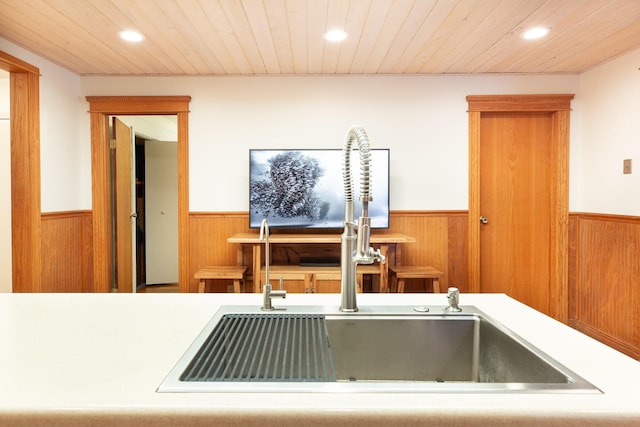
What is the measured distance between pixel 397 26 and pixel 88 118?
289 centimetres

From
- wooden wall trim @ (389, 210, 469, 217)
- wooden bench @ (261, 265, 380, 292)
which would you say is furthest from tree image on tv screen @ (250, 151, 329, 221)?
wooden wall trim @ (389, 210, 469, 217)

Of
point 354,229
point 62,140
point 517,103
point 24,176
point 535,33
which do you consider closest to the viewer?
point 354,229

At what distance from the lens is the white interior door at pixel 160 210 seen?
5.34 m

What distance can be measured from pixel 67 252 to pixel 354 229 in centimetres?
346

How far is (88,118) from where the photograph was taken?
395 cm

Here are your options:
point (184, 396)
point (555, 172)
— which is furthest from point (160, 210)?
point (184, 396)

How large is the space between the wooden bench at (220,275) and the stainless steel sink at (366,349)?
2.33 metres

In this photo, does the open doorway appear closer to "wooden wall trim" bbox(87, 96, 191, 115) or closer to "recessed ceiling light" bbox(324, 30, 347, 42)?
"wooden wall trim" bbox(87, 96, 191, 115)

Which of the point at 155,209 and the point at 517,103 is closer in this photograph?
the point at 517,103

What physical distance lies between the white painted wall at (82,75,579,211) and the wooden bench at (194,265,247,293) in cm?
82

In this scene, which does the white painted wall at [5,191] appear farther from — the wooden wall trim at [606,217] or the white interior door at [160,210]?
the wooden wall trim at [606,217]

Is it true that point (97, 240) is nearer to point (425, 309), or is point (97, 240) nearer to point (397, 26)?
point (397, 26)

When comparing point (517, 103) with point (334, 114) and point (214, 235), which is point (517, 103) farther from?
point (214, 235)

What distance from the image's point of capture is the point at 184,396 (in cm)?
70
